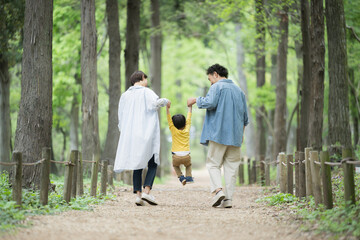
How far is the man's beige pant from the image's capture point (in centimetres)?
828

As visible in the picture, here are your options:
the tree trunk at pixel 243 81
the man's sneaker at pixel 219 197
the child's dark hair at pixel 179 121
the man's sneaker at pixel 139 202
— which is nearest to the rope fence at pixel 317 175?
the man's sneaker at pixel 219 197

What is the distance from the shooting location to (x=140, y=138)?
27.3 ft

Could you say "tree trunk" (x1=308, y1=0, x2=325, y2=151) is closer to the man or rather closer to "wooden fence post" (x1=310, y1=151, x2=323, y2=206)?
the man

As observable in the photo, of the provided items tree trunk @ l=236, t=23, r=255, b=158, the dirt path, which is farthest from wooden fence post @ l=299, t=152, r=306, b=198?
tree trunk @ l=236, t=23, r=255, b=158

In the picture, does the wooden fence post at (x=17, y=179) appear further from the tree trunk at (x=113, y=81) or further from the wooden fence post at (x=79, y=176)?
the tree trunk at (x=113, y=81)

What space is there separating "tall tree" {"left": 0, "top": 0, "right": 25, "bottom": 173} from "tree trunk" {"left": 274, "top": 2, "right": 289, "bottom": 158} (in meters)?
8.86

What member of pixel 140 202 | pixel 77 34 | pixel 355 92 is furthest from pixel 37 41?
pixel 355 92

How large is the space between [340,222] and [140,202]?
3.80m

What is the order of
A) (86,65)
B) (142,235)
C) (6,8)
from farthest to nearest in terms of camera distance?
(6,8) < (86,65) < (142,235)

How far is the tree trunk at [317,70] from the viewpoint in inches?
433

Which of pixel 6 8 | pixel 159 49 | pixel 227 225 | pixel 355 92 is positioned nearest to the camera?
pixel 227 225

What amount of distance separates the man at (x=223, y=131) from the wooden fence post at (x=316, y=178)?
1491mm

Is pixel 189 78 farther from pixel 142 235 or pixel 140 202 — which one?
pixel 142 235

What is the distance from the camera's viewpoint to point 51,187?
29.1 feet
